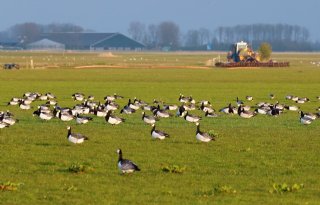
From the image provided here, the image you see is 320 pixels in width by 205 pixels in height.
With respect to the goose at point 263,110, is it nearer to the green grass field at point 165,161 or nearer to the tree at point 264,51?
the green grass field at point 165,161

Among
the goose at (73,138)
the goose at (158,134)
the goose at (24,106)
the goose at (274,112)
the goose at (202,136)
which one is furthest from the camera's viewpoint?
the goose at (24,106)

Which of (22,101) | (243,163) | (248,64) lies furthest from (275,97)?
(248,64)

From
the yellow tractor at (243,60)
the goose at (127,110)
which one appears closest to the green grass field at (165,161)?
the goose at (127,110)

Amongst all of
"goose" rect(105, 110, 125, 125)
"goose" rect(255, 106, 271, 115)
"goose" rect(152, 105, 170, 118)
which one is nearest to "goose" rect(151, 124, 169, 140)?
"goose" rect(105, 110, 125, 125)

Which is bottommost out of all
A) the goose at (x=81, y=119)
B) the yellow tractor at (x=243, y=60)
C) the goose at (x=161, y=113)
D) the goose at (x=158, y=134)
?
the yellow tractor at (x=243, y=60)

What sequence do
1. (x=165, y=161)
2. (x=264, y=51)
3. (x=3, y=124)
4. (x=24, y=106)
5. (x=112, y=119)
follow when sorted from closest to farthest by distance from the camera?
(x=165, y=161) → (x=3, y=124) → (x=112, y=119) → (x=24, y=106) → (x=264, y=51)

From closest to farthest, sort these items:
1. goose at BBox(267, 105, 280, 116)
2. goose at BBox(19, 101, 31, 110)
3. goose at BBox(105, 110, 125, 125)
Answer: goose at BBox(105, 110, 125, 125), goose at BBox(267, 105, 280, 116), goose at BBox(19, 101, 31, 110)

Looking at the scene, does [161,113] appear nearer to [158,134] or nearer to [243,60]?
[158,134]

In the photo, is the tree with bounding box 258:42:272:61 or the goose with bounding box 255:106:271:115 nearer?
the goose with bounding box 255:106:271:115

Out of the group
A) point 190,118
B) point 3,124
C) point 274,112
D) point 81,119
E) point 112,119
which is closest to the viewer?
point 3,124

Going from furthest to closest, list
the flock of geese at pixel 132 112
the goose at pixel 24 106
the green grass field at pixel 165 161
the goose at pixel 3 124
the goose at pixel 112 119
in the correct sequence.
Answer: the goose at pixel 24 106, the goose at pixel 112 119, the flock of geese at pixel 132 112, the goose at pixel 3 124, the green grass field at pixel 165 161

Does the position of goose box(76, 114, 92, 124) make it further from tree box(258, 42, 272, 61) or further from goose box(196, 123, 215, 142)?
tree box(258, 42, 272, 61)

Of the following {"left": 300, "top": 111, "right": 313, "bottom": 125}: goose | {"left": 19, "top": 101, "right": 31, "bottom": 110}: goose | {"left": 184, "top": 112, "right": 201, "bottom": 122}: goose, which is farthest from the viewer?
{"left": 19, "top": 101, "right": 31, "bottom": 110}: goose

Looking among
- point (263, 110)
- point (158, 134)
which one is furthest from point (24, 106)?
point (158, 134)
